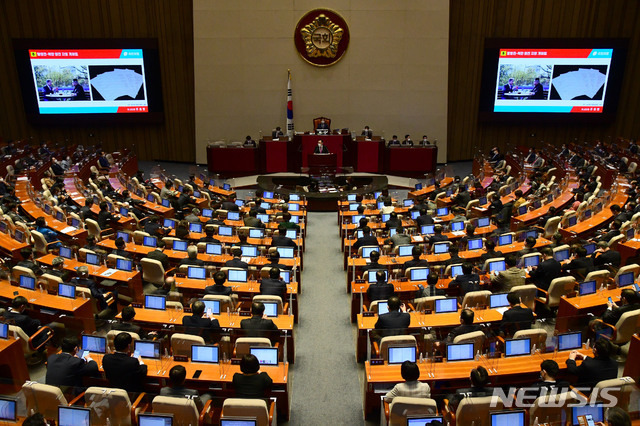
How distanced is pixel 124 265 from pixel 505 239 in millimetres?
7449

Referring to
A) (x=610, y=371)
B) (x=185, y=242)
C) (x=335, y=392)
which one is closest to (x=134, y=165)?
(x=185, y=242)

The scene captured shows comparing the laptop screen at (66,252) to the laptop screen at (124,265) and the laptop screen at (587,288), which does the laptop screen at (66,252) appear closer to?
the laptop screen at (124,265)

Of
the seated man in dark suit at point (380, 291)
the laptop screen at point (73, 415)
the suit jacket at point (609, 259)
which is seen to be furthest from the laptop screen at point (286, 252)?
the suit jacket at point (609, 259)

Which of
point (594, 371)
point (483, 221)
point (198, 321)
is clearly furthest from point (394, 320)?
point (483, 221)

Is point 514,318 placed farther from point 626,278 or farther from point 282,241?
point 282,241

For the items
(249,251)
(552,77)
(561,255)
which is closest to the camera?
(561,255)

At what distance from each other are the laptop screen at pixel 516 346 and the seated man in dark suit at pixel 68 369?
4.93 m

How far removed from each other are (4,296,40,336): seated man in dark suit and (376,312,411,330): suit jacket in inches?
194

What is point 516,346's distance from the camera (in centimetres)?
645

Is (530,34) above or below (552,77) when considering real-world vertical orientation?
above

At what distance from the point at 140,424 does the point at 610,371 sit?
506 centimetres

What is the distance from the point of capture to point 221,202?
49.0ft

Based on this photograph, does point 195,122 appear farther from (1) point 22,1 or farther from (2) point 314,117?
(1) point 22,1

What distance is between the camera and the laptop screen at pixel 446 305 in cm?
757
